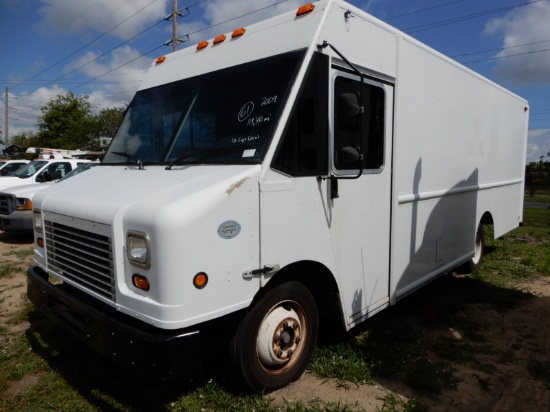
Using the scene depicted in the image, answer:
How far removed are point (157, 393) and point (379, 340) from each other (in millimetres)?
2143

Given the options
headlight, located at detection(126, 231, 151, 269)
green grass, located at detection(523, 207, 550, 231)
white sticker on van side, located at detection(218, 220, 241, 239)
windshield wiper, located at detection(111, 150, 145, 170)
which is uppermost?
windshield wiper, located at detection(111, 150, 145, 170)

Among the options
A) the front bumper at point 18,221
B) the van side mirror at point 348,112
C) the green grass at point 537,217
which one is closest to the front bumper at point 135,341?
the van side mirror at point 348,112

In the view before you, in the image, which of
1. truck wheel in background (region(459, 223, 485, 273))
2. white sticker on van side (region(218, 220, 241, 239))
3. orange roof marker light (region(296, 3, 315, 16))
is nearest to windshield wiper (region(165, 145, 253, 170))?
Answer: white sticker on van side (region(218, 220, 241, 239))

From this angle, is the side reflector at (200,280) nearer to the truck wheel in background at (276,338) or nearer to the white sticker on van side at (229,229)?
the white sticker on van side at (229,229)

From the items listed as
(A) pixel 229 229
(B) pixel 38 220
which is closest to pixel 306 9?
(A) pixel 229 229

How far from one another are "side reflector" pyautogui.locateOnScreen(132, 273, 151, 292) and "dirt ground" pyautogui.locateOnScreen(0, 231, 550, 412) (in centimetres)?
139

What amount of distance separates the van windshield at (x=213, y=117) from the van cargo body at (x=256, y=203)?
1 cm

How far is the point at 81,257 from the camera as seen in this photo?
3031 millimetres

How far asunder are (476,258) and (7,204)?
905 cm

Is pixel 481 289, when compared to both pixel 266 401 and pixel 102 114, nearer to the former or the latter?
pixel 266 401

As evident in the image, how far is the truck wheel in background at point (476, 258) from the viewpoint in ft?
20.8

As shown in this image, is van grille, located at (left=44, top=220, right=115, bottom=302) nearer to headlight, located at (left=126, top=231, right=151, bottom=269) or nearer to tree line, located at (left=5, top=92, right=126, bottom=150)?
headlight, located at (left=126, top=231, right=151, bottom=269)

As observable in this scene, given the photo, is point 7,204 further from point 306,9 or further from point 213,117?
point 306,9

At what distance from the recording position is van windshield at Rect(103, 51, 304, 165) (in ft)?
9.70
